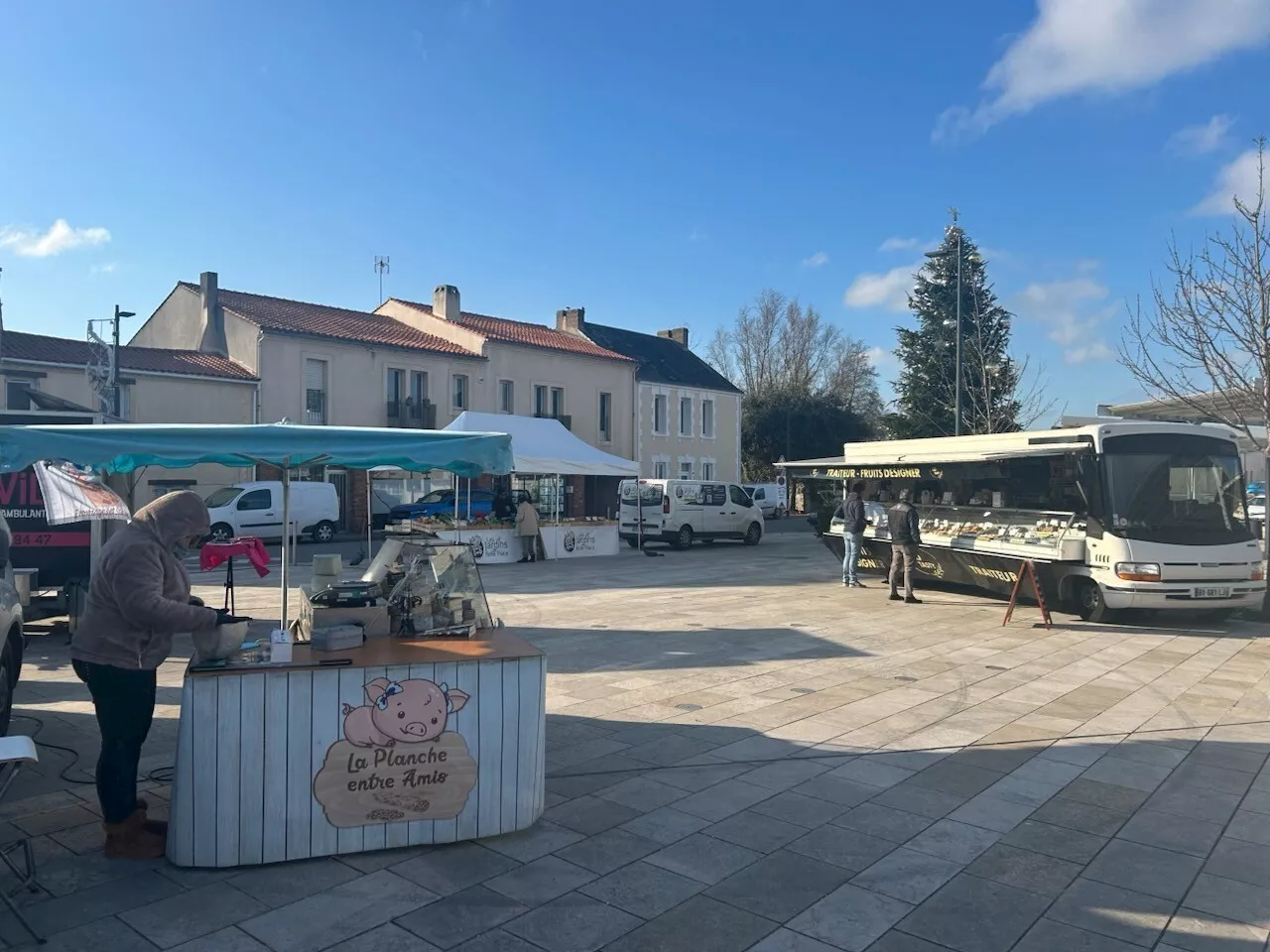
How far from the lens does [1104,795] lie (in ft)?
17.8

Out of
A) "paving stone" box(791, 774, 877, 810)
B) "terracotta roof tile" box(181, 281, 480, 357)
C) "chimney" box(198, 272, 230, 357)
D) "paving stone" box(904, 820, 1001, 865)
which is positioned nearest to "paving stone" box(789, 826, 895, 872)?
"paving stone" box(904, 820, 1001, 865)

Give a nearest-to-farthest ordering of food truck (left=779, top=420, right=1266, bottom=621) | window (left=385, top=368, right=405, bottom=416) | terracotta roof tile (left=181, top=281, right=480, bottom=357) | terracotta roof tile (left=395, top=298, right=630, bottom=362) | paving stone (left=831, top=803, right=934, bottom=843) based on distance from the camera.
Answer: paving stone (left=831, top=803, right=934, bottom=843)
food truck (left=779, top=420, right=1266, bottom=621)
terracotta roof tile (left=181, top=281, right=480, bottom=357)
window (left=385, top=368, right=405, bottom=416)
terracotta roof tile (left=395, top=298, right=630, bottom=362)

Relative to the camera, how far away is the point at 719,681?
8281 millimetres

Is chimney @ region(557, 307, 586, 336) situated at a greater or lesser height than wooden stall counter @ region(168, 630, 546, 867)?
greater

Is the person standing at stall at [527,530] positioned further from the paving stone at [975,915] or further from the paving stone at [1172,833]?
the paving stone at [975,915]

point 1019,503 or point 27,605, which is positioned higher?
point 1019,503

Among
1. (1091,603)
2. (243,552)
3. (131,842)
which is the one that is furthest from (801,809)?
(1091,603)

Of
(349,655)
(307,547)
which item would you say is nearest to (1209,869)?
(349,655)

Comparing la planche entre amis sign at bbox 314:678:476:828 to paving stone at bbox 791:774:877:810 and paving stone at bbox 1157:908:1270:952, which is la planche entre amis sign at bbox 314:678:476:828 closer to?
paving stone at bbox 791:774:877:810

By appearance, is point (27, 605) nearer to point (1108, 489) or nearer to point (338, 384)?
point (1108, 489)

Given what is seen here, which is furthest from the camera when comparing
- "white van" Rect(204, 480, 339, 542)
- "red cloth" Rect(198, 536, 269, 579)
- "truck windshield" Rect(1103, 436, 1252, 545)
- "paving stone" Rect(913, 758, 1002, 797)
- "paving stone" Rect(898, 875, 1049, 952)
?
"white van" Rect(204, 480, 339, 542)

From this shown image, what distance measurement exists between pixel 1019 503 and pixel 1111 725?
6.44 m

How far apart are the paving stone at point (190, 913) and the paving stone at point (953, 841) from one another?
315 centimetres

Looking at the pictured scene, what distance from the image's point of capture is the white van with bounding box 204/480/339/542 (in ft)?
78.5
